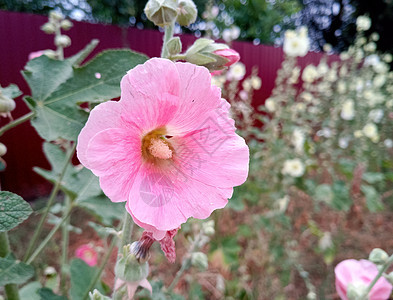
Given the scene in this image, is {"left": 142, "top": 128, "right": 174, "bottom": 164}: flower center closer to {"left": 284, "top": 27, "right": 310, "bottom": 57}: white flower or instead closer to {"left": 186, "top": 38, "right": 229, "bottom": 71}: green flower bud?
{"left": 186, "top": 38, "right": 229, "bottom": 71}: green flower bud

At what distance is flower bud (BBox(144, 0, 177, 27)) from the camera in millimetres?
437

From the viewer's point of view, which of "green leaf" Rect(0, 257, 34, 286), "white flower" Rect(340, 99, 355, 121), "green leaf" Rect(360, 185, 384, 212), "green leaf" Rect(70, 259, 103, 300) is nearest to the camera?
"green leaf" Rect(0, 257, 34, 286)

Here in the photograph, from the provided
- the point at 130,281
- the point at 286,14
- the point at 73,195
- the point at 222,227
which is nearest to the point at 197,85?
the point at 130,281

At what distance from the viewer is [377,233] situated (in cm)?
234

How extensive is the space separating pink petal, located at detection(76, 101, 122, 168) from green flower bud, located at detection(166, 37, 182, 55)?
5.6 inches

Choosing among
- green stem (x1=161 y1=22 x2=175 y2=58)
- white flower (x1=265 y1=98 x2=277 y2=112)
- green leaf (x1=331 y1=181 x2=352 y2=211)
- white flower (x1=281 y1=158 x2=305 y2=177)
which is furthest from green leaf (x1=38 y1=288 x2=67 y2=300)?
white flower (x1=265 y1=98 x2=277 y2=112)

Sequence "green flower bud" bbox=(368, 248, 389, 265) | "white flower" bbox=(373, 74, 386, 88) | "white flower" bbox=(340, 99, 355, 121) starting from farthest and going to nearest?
"white flower" bbox=(373, 74, 386, 88)
"white flower" bbox=(340, 99, 355, 121)
"green flower bud" bbox=(368, 248, 389, 265)

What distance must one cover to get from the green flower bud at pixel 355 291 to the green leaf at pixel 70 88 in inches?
21.3

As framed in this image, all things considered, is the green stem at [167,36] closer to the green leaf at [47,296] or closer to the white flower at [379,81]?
the green leaf at [47,296]

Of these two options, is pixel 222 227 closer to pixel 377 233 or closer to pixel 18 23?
pixel 377 233

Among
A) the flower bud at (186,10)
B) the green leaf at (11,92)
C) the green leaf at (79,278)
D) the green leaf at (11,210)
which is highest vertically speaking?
the flower bud at (186,10)

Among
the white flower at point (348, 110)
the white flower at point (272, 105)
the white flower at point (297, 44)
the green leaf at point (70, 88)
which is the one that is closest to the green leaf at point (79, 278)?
the green leaf at point (70, 88)

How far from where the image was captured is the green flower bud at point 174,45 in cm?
43

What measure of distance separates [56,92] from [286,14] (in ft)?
34.1
